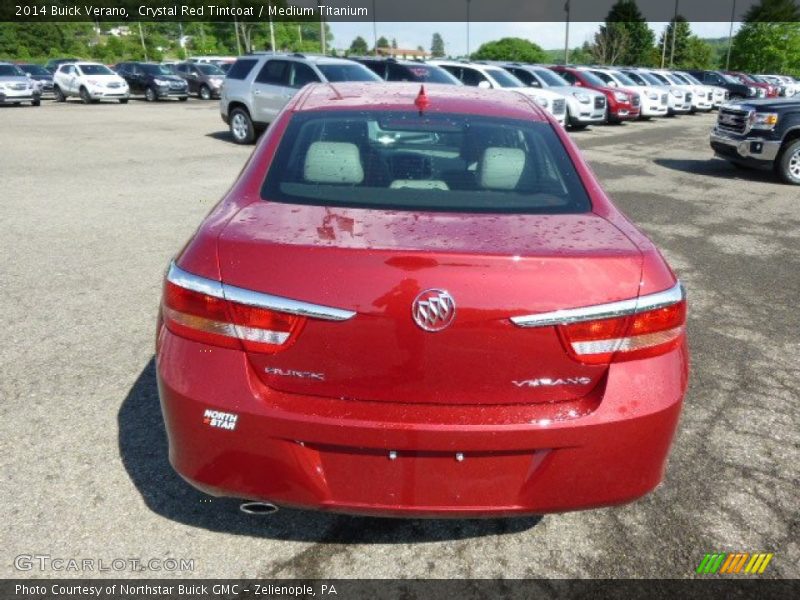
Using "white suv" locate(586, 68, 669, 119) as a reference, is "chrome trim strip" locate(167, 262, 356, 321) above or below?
above

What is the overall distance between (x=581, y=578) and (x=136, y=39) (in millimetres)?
88322

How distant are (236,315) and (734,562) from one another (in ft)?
6.87

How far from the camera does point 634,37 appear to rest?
254ft

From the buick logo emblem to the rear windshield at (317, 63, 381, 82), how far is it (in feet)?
41.6

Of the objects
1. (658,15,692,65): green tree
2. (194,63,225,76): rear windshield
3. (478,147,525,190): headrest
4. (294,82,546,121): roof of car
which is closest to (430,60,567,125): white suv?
(294,82,546,121): roof of car

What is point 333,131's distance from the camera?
2930 millimetres

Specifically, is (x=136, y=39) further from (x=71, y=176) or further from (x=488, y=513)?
(x=488, y=513)

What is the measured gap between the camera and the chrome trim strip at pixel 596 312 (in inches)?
77.5

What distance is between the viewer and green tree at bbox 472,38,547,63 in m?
116

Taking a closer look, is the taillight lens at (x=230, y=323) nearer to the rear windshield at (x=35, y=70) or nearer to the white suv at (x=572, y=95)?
the white suv at (x=572, y=95)

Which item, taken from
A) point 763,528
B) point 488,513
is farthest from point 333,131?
point 763,528

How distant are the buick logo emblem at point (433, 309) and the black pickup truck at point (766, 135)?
1152 centimetres

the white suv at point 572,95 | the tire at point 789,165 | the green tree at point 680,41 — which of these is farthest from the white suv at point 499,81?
the green tree at point 680,41

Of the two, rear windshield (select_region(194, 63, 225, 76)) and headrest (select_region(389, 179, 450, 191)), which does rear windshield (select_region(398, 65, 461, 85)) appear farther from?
rear windshield (select_region(194, 63, 225, 76))
